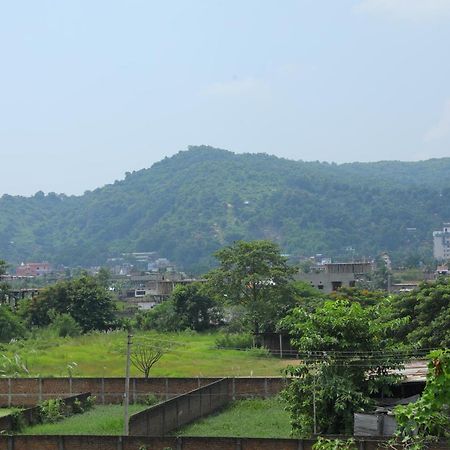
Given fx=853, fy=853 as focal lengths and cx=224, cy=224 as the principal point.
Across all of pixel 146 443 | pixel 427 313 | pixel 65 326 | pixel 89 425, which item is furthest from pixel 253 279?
pixel 146 443

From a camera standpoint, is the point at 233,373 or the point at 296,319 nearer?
the point at 296,319

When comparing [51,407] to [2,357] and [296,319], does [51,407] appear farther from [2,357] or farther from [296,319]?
[2,357]

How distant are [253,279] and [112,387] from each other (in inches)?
814

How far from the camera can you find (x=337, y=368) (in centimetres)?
2339

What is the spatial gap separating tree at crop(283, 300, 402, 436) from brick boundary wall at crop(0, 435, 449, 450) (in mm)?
2388

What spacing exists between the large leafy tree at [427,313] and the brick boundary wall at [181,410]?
292 inches

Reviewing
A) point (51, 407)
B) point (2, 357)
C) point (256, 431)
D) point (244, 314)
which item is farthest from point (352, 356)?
point (244, 314)

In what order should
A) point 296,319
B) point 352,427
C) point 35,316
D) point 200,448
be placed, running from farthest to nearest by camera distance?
1. point 35,316
2. point 296,319
3. point 352,427
4. point 200,448

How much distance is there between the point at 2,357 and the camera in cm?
4269

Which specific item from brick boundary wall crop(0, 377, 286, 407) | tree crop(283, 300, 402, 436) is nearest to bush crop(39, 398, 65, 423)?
brick boundary wall crop(0, 377, 286, 407)

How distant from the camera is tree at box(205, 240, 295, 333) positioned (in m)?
53.0

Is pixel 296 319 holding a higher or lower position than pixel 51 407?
higher

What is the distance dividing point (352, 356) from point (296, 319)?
6.67 ft

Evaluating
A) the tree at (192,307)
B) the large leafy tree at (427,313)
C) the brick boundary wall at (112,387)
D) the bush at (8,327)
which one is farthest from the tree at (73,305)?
the large leafy tree at (427,313)
